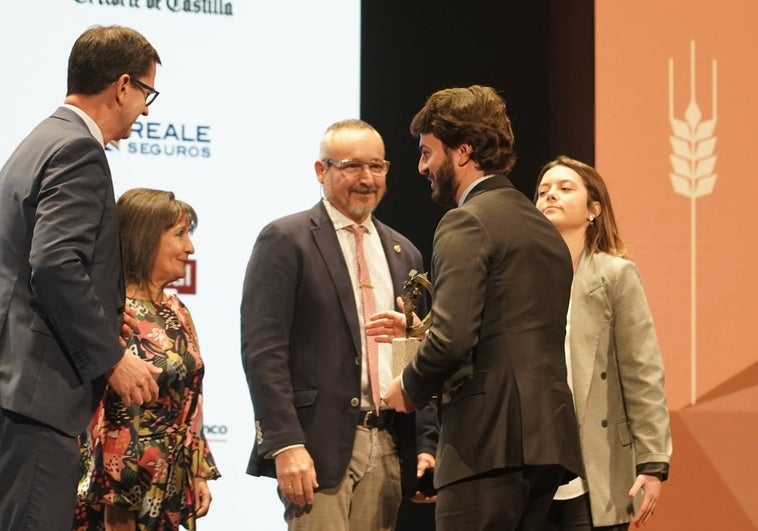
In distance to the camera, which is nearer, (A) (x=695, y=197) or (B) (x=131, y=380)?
(B) (x=131, y=380)

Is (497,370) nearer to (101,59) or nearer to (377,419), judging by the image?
(377,419)

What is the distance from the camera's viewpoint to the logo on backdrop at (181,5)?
4.49 m

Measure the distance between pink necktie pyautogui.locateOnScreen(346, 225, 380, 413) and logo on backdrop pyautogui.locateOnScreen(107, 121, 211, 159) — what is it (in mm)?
1194

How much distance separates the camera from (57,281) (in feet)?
8.39

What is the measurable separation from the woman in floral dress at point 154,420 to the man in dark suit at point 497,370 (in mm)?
875

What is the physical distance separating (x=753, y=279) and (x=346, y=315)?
225cm

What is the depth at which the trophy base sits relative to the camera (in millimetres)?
3023

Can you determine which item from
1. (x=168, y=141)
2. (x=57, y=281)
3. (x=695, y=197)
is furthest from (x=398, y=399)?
(x=695, y=197)

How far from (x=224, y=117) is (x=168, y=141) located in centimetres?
27

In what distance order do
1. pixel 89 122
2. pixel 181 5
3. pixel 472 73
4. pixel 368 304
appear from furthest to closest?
pixel 472 73 → pixel 181 5 → pixel 368 304 → pixel 89 122

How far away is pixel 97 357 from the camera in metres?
2.62

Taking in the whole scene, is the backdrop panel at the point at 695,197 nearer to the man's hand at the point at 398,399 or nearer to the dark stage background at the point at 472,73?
the dark stage background at the point at 472,73

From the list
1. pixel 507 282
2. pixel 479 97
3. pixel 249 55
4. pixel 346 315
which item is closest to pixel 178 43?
pixel 249 55

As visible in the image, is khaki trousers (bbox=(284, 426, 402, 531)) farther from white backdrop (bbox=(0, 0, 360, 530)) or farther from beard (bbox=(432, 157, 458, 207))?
white backdrop (bbox=(0, 0, 360, 530))
